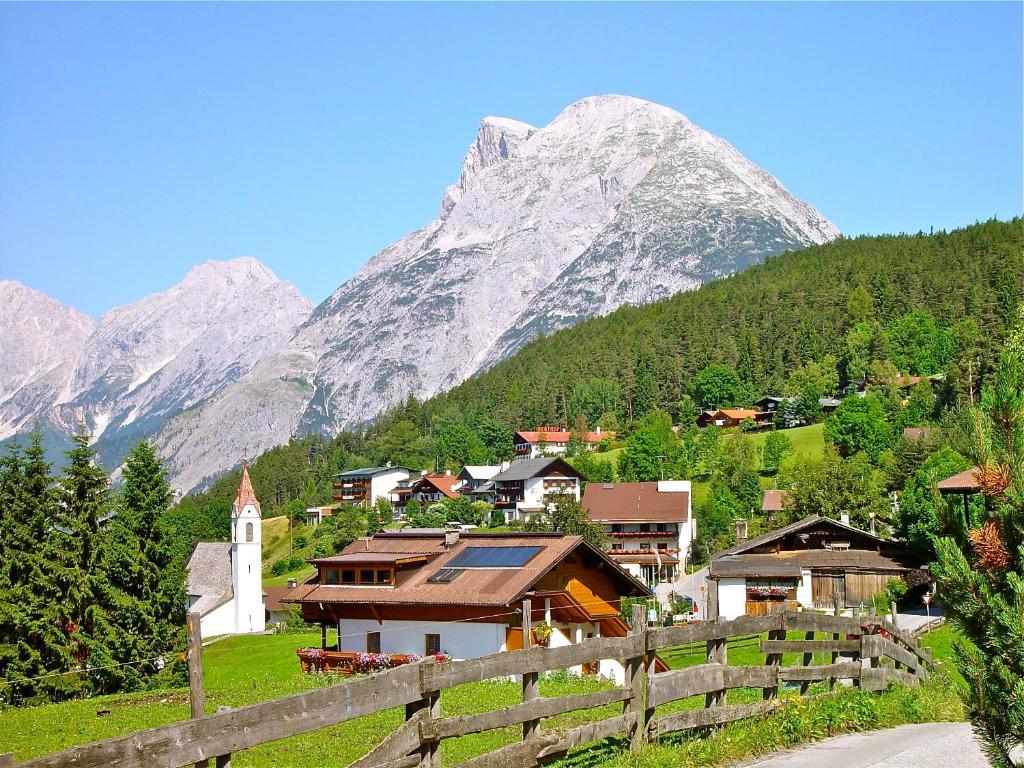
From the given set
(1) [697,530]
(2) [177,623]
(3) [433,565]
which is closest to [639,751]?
(3) [433,565]

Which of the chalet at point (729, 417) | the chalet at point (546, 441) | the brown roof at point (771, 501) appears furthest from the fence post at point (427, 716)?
the chalet at point (729, 417)

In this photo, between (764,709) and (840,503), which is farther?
(840,503)

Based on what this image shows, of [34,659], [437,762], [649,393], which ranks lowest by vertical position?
[34,659]

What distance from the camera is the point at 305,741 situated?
17578 millimetres

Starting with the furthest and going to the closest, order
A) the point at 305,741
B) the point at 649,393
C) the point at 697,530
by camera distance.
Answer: the point at 649,393 → the point at 697,530 → the point at 305,741

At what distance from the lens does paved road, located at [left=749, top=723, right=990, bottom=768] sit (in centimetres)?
1173

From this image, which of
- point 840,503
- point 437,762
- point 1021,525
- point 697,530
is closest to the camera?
point 1021,525

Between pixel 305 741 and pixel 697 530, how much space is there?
87.5m

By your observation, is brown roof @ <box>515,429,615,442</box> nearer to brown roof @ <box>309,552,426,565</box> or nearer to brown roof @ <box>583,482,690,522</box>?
brown roof @ <box>583,482,690,522</box>

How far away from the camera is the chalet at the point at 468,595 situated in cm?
3394

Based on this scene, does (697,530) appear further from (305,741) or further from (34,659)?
(305,741)

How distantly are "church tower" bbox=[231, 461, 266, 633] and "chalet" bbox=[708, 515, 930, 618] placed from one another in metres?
47.3

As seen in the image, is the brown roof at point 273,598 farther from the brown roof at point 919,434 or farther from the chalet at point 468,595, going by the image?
the brown roof at point 919,434

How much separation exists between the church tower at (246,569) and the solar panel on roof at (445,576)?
56227mm
